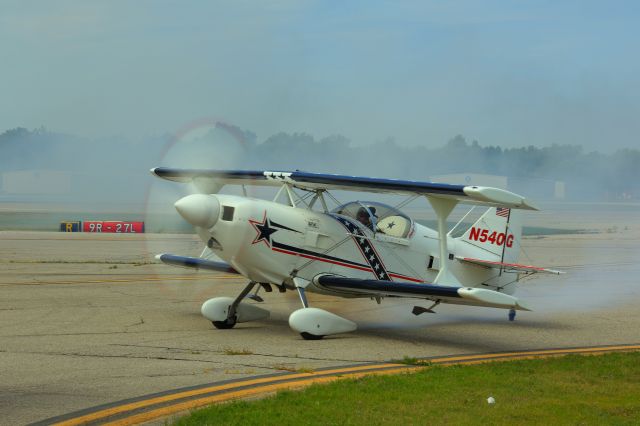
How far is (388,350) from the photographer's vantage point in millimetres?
13016

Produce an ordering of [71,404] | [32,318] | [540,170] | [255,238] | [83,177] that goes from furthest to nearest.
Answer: [83,177], [540,170], [32,318], [255,238], [71,404]

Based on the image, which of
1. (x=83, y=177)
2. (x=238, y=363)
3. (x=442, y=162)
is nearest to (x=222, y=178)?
(x=238, y=363)

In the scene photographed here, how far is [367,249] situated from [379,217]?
2.35ft

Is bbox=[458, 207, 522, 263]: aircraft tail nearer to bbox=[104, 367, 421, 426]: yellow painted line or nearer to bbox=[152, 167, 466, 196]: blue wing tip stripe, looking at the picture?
bbox=[152, 167, 466, 196]: blue wing tip stripe

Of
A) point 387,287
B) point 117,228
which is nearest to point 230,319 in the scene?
point 387,287

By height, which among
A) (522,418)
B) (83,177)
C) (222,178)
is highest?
(222,178)

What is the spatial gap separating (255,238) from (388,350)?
2862 mm

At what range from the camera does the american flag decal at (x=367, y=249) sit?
1525 centimetres

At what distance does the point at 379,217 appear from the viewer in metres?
15.8

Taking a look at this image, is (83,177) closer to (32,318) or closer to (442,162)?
(442,162)

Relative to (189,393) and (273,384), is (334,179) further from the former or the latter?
(189,393)

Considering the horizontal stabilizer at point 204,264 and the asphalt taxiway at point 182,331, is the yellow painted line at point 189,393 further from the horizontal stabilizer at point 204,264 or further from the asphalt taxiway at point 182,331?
the horizontal stabilizer at point 204,264

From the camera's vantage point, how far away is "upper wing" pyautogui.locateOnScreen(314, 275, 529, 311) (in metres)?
12.9

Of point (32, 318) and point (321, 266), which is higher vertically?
point (321, 266)
